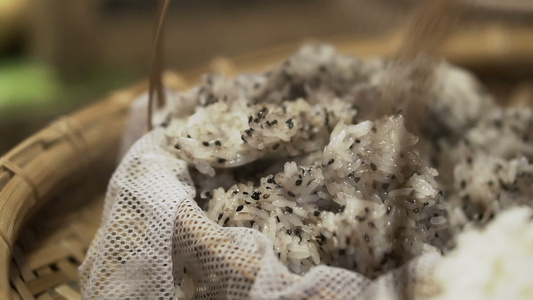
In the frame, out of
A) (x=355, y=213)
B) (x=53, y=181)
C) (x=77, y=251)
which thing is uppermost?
(x=355, y=213)

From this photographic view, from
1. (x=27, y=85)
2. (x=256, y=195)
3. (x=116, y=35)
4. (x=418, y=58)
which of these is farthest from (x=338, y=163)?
(x=116, y=35)

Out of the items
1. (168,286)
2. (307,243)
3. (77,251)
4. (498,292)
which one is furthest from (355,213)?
(77,251)

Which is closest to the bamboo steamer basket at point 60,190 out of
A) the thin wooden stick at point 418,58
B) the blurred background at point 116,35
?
the thin wooden stick at point 418,58

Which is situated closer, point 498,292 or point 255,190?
point 498,292

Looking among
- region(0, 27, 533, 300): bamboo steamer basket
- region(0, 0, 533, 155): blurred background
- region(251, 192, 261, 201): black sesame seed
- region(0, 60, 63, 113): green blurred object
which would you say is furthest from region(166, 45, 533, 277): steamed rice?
region(0, 60, 63, 113): green blurred object

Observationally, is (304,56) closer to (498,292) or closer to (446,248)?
(446,248)

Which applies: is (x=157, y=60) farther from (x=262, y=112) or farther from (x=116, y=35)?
(x=116, y=35)

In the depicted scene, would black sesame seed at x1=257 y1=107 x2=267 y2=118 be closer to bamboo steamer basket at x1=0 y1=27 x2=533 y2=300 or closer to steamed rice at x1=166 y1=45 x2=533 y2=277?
steamed rice at x1=166 y1=45 x2=533 y2=277
